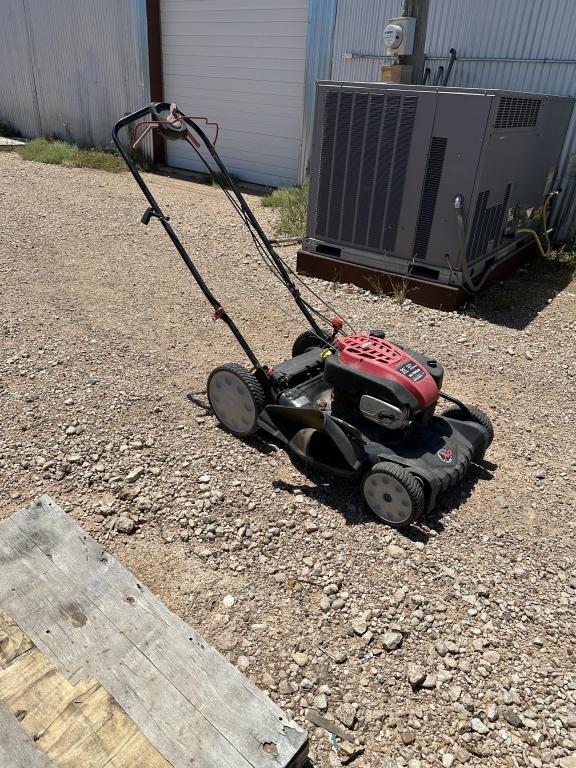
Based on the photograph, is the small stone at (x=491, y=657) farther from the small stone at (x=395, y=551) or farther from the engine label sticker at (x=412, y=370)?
the engine label sticker at (x=412, y=370)

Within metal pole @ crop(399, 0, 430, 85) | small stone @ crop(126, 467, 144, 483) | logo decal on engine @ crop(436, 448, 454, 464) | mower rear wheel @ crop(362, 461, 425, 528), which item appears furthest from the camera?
metal pole @ crop(399, 0, 430, 85)

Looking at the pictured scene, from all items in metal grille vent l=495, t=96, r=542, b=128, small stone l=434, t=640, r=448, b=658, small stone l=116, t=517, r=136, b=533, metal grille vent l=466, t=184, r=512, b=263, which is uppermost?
metal grille vent l=495, t=96, r=542, b=128

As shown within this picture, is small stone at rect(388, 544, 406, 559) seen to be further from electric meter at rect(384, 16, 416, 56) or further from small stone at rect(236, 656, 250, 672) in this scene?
electric meter at rect(384, 16, 416, 56)

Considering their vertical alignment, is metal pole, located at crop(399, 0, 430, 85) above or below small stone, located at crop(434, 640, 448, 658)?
above

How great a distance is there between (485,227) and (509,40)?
10.5ft

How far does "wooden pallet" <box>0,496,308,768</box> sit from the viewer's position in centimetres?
181

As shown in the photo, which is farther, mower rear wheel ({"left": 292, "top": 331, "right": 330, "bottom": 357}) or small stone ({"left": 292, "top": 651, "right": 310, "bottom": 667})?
mower rear wheel ({"left": 292, "top": 331, "right": 330, "bottom": 357})

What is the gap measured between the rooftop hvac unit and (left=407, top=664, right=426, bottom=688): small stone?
3712 mm

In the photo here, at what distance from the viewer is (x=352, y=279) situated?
19.8ft

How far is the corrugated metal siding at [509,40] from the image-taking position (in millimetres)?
6906

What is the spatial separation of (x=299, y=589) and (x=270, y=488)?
70cm

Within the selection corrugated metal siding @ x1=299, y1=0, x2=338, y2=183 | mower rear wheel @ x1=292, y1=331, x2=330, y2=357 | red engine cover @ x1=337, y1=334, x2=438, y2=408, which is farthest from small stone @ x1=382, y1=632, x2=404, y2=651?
corrugated metal siding @ x1=299, y1=0, x2=338, y2=183

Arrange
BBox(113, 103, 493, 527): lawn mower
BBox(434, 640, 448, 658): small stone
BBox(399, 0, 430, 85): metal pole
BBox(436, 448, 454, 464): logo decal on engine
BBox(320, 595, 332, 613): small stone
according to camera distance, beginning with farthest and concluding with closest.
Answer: BBox(399, 0, 430, 85): metal pole, BBox(436, 448, 454, 464): logo decal on engine, BBox(113, 103, 493, 527): lawn mower, BBox(320, 595, 332, 613): small stone, BBox(434, 640, 448, 658): small stone

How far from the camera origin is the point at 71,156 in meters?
12.0
